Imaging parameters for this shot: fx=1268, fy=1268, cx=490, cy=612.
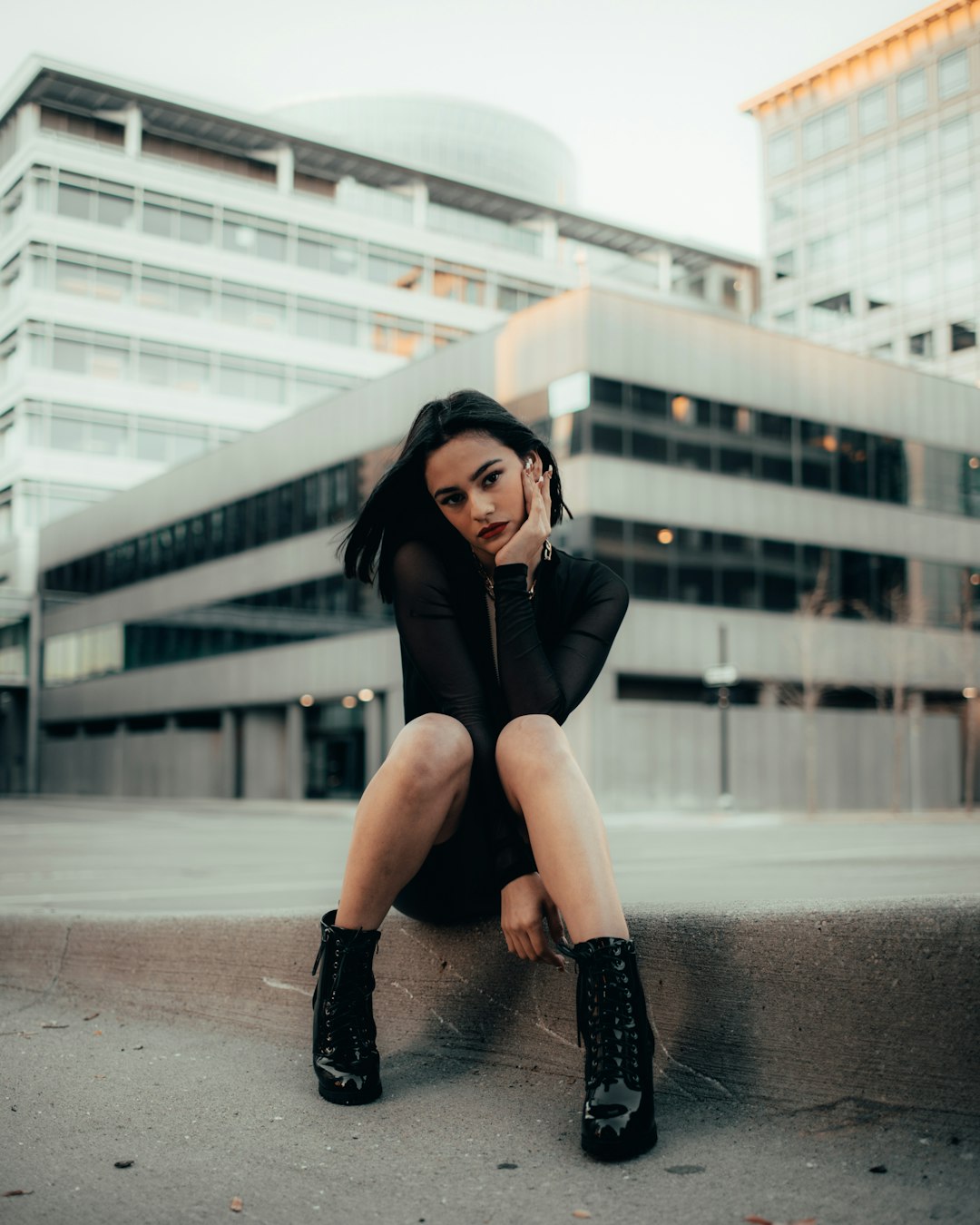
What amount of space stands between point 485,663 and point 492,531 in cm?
34

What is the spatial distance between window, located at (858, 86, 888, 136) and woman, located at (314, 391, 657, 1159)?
192 feet

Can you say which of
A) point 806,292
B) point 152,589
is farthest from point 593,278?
point 152,589

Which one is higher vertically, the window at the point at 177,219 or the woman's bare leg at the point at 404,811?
the window at the point at 177,219

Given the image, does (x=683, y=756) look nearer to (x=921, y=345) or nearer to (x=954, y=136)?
(x=921, y=345)

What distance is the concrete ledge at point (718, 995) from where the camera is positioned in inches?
96.0

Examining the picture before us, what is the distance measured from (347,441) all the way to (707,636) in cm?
1147

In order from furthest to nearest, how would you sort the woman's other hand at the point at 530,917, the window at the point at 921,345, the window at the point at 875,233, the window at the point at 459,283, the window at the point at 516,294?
the window at the point at 516,294
the window at the point at 875,233
the window at the point at 459,283
the window at the point at 921,345
the woman's other hand at the point at 530,917

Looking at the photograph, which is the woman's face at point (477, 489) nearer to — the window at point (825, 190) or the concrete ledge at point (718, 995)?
the concrete ledge at point (718, 995)

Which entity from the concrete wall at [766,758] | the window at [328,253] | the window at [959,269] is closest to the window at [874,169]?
A: the window at [959,269]

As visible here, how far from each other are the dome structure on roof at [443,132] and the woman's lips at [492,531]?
78078 mm

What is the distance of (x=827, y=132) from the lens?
2271 inches

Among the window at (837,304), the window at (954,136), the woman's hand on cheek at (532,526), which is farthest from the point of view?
the window at (837,304)

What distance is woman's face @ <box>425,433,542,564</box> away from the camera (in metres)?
3.21

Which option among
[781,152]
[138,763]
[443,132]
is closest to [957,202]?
[781,152]
